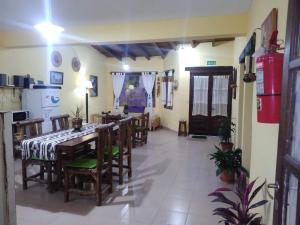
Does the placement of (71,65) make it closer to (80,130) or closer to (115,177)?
(80,130)

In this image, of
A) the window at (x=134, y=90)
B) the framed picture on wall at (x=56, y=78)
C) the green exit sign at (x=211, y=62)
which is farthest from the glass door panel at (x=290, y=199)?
the window at (x=134, y=90)

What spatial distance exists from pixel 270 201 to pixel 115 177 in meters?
2.66

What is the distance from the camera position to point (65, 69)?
6938 millimetres

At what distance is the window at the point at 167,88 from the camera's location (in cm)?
809

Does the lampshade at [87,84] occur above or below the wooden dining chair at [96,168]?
above

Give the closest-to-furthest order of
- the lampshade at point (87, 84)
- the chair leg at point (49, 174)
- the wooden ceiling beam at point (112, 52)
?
the chair leg at point (49, 174) → the lampshade at point (87, 84) → the wooden ceiling beam at point (112, 52)

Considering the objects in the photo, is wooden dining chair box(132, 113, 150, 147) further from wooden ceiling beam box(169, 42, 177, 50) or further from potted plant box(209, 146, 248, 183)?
potted plant box(209, 146, 248, 183)

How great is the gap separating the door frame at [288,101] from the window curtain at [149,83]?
308 inches

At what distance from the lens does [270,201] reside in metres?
1.62

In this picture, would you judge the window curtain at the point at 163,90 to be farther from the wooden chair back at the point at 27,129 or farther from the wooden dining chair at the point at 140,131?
the wooden chair back at the point at 27,129

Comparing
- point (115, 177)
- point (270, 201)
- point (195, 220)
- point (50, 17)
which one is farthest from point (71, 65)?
point (270, 201)

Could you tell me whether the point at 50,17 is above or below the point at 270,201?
above

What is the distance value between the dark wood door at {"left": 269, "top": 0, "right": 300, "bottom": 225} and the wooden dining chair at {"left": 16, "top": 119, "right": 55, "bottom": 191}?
9.24 feet

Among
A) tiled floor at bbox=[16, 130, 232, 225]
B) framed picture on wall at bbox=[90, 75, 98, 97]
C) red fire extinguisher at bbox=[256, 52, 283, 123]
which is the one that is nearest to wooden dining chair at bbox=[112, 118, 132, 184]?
tiled floor at bbox=[16, 130, 232, 225]
